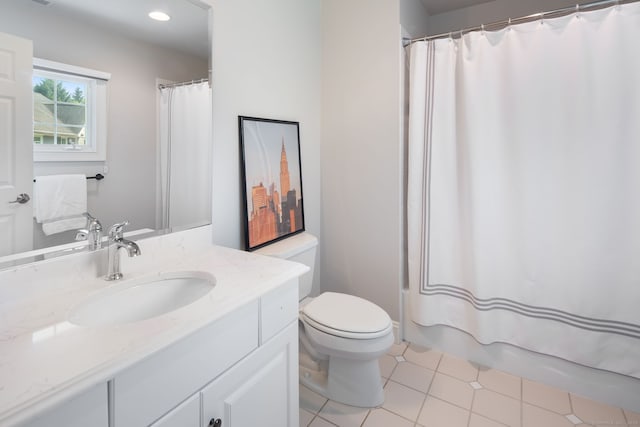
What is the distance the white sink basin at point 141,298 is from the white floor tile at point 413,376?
126 cm

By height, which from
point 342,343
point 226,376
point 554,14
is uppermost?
point 554,14

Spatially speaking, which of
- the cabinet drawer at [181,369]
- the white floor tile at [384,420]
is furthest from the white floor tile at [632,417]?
the cabinet drawer at [181,369]

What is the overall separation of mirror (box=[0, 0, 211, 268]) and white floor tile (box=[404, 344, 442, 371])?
150cm

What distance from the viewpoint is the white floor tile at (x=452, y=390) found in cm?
178

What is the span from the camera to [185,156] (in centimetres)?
153

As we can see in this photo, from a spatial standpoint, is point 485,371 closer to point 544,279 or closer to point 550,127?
point 544,279

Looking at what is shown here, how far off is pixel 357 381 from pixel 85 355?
1.30 meters

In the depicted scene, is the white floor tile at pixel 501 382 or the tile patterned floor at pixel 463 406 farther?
the white floor tile at pixel 501 382

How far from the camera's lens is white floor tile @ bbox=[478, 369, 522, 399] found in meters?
1.85

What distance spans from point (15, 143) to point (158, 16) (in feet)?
2.41

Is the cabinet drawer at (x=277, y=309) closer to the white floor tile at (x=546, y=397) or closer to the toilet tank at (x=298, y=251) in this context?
the toilet tank at (x=298, y=251)

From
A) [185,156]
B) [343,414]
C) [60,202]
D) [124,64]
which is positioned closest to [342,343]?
[343,414]

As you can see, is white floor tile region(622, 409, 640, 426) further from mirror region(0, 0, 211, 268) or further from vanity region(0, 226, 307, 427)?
mirror region(0, 0, 211, 268)

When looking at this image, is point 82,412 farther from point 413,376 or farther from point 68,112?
point 413,376
